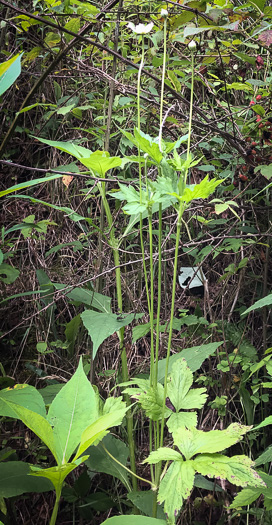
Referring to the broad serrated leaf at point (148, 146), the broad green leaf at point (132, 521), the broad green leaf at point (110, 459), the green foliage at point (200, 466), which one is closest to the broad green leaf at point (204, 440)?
the green foliage at point (200, 466)

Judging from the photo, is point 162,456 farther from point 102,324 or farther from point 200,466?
point 102,324

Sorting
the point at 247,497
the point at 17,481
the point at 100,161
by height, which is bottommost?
the point at 247,497

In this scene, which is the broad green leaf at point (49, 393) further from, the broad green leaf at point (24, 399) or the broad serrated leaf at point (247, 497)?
the broad serrated leaf at point (247, 497)

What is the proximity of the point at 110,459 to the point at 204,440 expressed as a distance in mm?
431

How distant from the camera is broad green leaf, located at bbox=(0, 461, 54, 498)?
0.87m

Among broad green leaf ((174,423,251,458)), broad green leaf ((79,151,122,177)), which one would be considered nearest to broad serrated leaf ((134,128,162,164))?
broad green leaf ((79,151,122,177))

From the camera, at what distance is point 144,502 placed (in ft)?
3.04

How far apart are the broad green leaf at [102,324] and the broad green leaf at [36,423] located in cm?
24

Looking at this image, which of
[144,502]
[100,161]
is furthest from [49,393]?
[100,161]

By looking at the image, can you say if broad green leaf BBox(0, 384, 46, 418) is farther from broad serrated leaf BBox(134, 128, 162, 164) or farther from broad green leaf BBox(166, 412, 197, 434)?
broad serrated leaf BBox(134, 128, 162, 164)

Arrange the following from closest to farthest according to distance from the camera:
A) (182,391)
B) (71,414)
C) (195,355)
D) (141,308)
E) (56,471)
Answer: (56,471), (71,414), (182,391), (195,355), (141,308)

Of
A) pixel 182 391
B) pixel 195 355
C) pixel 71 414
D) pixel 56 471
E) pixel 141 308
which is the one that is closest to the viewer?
pixel 56 471

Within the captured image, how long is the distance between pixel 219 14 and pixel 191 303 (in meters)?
0.98

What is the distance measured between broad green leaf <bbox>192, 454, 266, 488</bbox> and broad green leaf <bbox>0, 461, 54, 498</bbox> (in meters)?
0.38
